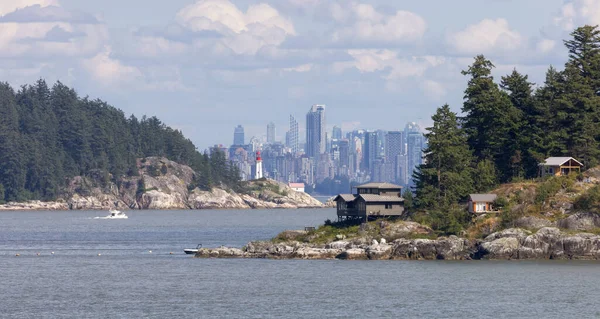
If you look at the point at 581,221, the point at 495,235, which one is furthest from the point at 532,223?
the point at 581,221

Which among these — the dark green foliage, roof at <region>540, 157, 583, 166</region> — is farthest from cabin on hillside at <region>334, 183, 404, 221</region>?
the dark green foliage

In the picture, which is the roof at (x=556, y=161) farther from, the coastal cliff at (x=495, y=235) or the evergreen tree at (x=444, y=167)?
the evergreen tree at (x=444, y=167)

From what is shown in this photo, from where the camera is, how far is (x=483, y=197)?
9594cm

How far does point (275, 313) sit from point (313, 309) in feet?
9.19

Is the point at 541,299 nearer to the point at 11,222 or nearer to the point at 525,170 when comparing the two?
the point at 525,170

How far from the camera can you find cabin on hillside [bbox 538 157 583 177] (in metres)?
100

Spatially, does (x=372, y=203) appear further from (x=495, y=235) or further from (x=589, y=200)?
(x=589, y=200)

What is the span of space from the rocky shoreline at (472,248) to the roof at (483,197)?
206 inches

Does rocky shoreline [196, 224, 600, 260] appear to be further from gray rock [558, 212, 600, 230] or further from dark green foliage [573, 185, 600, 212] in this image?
dark green foliage [573, 185, 600, 212]

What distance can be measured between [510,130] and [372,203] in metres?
17.2

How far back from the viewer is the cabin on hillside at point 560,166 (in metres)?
100

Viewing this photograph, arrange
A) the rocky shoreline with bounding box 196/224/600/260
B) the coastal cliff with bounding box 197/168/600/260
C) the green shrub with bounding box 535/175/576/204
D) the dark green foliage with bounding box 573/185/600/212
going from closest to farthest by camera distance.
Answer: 1. the rocky shoreline with bounding box 196/224/600/260
2. the coastal cliff with bounding box 197/168/600/260
3. the dark green foliage with bounding box 573/185/600/212
4. the green shrub with bounding box 535/175/576/204

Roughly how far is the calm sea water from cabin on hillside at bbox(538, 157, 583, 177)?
1582cm

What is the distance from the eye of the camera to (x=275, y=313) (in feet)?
213
